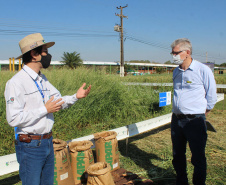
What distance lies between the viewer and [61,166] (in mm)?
2922

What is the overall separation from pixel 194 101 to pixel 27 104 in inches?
80.7

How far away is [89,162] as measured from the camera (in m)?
3.25

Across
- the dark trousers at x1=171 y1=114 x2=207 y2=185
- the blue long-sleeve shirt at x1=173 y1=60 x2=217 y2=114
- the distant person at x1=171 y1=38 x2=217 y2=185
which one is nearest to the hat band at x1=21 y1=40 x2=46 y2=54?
the distant person at x1=171 y1=38 x2=217 y2=185

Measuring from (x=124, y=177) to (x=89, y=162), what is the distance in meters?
0.64

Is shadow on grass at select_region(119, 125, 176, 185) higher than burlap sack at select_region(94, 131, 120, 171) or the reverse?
the reverse

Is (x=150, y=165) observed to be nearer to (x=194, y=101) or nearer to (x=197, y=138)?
(x=197, y=138)

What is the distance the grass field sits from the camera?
3.91 m

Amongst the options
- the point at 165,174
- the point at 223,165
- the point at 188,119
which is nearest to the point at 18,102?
the point at 188,119

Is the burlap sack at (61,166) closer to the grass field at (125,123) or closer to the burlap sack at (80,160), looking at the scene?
the burlap sack at (80,160)

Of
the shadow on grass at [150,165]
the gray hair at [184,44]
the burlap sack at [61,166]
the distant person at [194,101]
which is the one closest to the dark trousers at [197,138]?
the distant person at [194,101]

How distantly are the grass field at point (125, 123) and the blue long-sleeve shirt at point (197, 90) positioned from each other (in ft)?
4.45

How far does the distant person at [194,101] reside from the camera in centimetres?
284

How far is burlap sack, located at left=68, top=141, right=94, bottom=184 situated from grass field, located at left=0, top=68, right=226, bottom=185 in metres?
0.99

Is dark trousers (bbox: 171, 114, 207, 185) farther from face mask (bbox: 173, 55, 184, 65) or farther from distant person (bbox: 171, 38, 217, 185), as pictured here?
face mask (bbox: 173, 55, 184, 65)
